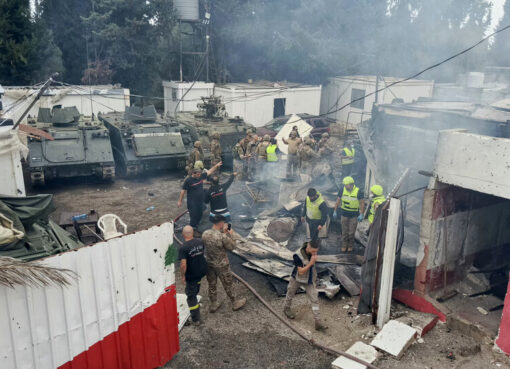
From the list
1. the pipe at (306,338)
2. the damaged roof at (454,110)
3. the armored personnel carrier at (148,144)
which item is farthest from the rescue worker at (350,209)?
the armored personnel carrier at (148,144)

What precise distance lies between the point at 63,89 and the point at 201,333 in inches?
772

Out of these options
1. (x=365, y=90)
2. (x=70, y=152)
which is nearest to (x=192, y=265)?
(x=70, y=152)

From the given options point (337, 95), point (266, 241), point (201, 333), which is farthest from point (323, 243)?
point (337, 95)

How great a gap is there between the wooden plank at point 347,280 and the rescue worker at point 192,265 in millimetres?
2497

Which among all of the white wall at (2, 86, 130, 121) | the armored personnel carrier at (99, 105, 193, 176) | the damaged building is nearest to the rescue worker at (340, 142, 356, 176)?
the damaged building

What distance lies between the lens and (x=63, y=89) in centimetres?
2288

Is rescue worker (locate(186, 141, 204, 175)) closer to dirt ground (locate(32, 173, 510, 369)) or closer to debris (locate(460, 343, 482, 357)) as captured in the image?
dirt ground (locate(32, 173, 510, 369))

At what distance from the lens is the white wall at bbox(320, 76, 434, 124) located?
83.5 ft

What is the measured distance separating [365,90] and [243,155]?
521 inches

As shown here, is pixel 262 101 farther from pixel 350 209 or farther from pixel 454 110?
pixel 350 209

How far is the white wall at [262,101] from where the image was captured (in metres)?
24.5

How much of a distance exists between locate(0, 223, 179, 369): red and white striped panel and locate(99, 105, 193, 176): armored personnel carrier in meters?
9.39

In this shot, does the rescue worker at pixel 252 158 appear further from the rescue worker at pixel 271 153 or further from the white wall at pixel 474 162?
the white wall at pixel 474 162

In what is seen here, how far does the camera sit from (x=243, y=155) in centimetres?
1498
